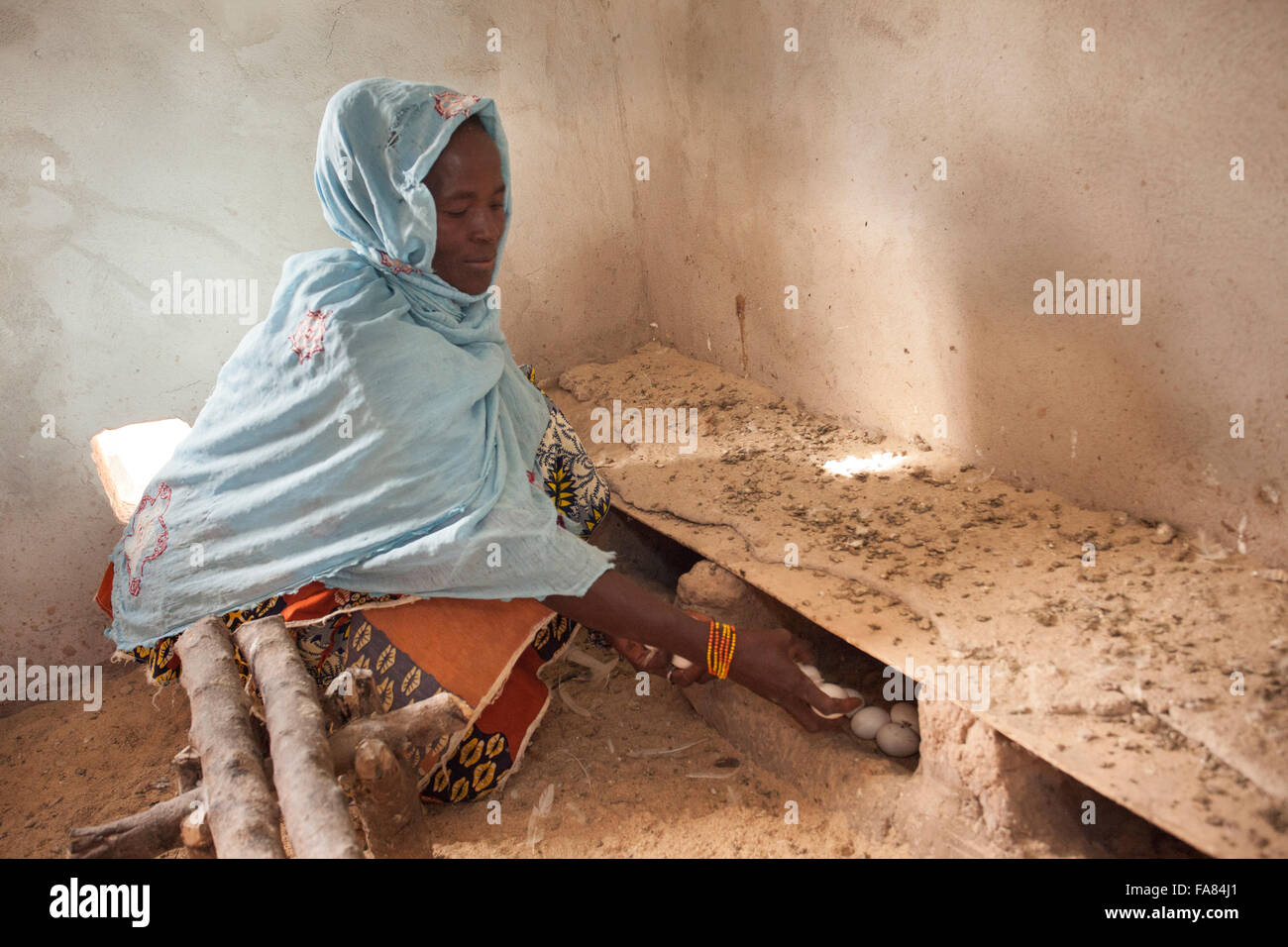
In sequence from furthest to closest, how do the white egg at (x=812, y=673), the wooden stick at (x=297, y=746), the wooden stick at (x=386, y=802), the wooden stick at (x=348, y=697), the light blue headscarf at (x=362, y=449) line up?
the white egg at (x=812, y=673), the light blue headscarf at (x=362, y=449), the wooden stick at (x=348, y=697), the wooden stick at (x=386, y=802), the wooden stick at (x=297, y=746)

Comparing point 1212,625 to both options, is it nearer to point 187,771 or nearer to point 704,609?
point 704,609

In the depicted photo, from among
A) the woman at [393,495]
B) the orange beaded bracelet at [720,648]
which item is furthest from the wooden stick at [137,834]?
the orange beaded bracelet at [720,648]

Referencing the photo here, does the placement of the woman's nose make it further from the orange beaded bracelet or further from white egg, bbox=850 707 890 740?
white egg, bbox=850 707 890 740

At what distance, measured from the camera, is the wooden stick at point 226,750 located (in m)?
1.80

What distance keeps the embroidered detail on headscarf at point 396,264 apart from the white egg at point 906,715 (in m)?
1.69

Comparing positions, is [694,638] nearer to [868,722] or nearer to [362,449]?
[868,722]

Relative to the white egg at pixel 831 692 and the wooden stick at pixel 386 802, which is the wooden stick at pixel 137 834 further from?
the white egg at pixel 831 692

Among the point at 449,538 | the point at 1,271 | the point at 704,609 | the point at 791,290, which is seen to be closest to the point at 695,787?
the point at 704,609

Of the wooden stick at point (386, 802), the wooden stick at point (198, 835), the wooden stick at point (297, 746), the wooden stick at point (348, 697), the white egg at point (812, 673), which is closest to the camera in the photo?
the wooden stick at point (297, 746)

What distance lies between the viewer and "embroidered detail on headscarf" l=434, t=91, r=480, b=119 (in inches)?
95.8

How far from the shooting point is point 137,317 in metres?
3.40
